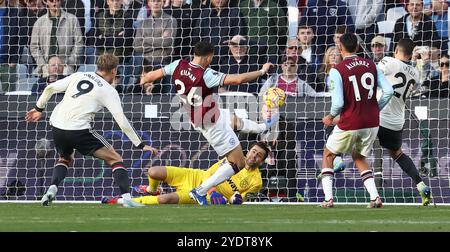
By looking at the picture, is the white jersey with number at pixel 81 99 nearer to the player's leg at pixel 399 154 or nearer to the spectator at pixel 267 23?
the player's leg at pixel 399 154

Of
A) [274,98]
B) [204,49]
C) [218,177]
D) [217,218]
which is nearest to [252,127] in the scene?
[274,98]

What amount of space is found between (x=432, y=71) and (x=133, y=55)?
4.91m

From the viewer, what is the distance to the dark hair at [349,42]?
13812 mm

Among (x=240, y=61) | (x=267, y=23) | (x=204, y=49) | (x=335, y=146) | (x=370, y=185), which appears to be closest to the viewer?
(x=335, y=146)

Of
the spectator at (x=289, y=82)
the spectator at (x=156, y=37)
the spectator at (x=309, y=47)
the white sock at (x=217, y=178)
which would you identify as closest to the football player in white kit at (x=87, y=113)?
the white sock at (x=217, y=178)

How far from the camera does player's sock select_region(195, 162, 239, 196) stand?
15.1m

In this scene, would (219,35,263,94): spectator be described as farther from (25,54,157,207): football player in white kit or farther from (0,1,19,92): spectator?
(25,54,157,207): football player in white kit

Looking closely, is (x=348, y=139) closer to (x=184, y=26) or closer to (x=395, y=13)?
(x=395, y=13)

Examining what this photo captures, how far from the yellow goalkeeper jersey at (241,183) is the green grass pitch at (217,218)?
1.21 meters

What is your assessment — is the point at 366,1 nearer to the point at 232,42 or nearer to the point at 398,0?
the point at 398,0

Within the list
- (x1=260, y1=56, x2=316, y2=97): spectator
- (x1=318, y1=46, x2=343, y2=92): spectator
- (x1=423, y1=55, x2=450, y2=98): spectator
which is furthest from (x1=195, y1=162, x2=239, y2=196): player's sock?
(x1=423, y1=55, x2=450, y2=98): spectator

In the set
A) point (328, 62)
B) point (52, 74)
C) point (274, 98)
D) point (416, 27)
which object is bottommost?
point (274, 98)

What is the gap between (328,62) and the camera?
1841 cm

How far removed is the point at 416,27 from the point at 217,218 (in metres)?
7.59
